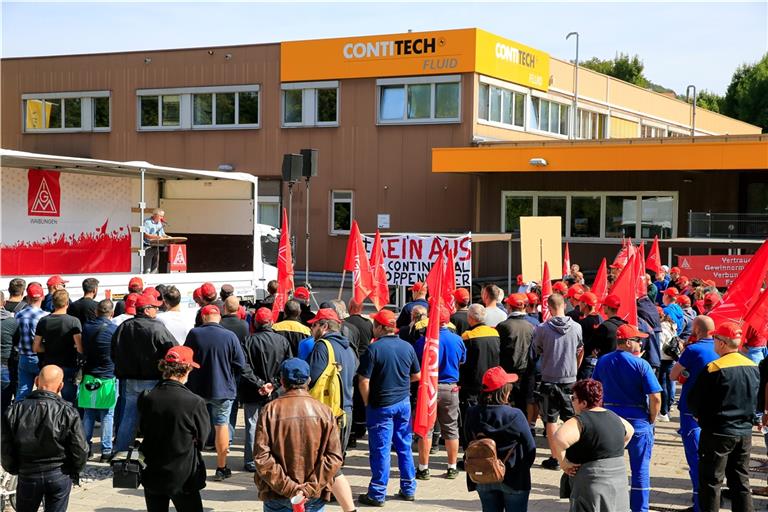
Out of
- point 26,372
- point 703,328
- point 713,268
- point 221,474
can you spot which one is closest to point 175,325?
point 221,474

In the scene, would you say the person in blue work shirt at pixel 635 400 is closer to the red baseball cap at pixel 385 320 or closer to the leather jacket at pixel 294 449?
the red baseball cap at pixel 385 320

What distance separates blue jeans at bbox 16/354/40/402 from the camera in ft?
34.2

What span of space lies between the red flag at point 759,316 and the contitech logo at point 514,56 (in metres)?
22.2

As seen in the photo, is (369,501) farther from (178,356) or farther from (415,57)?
(415,57)

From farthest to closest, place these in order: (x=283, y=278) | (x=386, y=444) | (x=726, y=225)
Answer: (x=726, y=225)
(x=283, y=278)
(x=386, y=444)

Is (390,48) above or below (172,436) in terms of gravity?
above

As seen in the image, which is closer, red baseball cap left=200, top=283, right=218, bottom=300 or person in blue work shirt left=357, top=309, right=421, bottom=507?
person in blue work shirt left=357, top=309, right=421, bottom=507

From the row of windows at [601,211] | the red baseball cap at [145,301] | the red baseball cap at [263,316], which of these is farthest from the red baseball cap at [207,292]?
the row of windows at [601,211]

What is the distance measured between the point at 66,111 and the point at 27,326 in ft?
92.5

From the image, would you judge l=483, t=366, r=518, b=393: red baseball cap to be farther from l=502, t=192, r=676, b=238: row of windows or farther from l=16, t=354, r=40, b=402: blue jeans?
l=502, t=192, r=676, b=238: row of windows

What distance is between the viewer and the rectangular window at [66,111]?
35.8m

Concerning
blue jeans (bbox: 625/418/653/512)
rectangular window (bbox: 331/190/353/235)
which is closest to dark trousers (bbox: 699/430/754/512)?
blue jeans (bbox: 625/418/653/512)

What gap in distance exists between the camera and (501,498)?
6836mm

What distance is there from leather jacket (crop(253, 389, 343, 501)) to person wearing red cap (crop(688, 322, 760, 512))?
3.62 m
